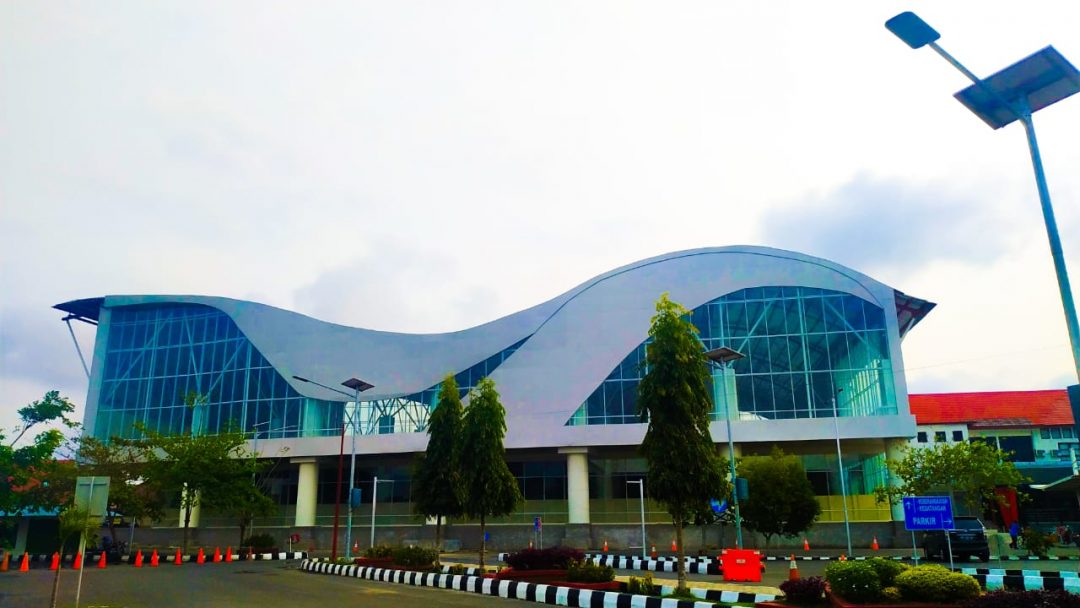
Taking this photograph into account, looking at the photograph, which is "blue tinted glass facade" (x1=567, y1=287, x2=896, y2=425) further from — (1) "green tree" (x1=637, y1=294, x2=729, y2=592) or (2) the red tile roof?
(2) the red tile roof

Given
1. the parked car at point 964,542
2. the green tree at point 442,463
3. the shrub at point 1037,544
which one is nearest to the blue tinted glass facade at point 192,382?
the green tree at point 442,463

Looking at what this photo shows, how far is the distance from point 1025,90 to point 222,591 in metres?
21.5

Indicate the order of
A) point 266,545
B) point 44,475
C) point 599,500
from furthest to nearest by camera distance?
point 599,500 < point 266,545 < point 44,475

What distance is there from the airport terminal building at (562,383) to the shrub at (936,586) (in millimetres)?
25254

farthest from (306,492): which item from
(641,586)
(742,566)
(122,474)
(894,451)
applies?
(641,586)

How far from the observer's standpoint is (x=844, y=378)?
4562 centimetres

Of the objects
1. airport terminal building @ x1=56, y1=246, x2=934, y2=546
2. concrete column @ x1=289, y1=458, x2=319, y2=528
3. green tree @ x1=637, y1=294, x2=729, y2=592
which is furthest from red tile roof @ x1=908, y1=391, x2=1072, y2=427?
green tree @ x1=637, y1=294, x2=729, y2=592

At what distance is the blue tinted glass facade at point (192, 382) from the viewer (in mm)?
54969

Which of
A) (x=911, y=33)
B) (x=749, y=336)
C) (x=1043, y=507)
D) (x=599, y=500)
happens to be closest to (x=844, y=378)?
(x=749, y=336)

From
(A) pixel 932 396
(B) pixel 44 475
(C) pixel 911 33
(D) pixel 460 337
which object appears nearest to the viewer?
(C) pixel 911 33

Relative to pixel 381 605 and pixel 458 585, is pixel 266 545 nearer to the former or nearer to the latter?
pixel 458 585

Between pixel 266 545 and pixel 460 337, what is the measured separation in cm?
1806

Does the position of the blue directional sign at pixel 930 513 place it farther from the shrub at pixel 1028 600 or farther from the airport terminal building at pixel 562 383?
the airport terminal building at pixel 562 383

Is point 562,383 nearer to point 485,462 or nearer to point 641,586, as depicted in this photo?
point 485,462
